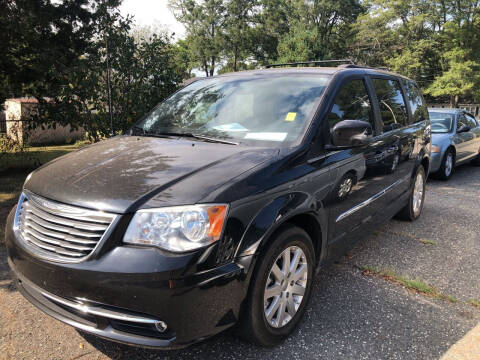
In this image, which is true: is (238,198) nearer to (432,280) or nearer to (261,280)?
(261,280)

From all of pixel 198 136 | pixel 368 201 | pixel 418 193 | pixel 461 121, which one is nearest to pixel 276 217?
pixel 198 136

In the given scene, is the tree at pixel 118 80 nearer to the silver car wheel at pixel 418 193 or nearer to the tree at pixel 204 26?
the silver car wheel at pixel 418 193

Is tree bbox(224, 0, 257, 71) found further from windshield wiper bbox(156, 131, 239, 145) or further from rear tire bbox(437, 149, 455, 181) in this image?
windshield wiper bbox(156, 131, 239, 145)

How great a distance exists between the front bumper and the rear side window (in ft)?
5.15

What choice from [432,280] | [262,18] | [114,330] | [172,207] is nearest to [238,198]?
[172,207]

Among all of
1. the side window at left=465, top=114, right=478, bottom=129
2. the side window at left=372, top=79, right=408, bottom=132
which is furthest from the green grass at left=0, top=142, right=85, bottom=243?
the side window at left=465, top=114, right=478, bottom=129

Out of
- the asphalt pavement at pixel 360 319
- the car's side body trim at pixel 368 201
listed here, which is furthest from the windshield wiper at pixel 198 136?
the asphalt pavement at pixel 360 319

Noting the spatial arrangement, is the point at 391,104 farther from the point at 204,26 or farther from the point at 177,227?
the point at 204,26

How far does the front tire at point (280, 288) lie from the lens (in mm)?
2143

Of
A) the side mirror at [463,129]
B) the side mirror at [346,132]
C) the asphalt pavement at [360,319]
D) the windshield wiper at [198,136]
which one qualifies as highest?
the side mirror at [463,129]

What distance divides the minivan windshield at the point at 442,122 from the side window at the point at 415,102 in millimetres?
3254

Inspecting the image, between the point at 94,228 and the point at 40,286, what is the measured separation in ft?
1.70

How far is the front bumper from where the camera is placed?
1814mm

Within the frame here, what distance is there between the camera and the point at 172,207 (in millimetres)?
1925
